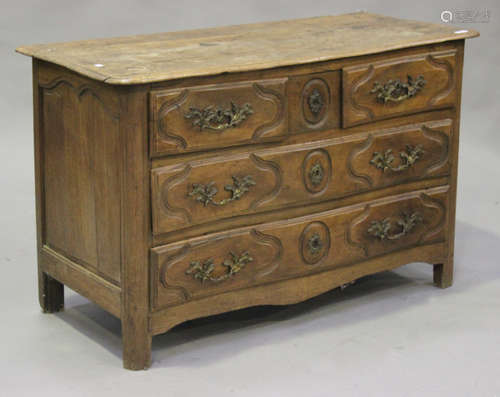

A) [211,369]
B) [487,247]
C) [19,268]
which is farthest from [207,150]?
[487,247]

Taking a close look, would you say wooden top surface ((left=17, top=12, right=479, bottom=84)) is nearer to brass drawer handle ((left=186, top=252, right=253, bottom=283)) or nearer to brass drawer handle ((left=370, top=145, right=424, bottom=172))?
brass drawer handle ((left=370, top=145, right=424, bottom=172))

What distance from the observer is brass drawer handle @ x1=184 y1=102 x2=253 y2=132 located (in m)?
4.18

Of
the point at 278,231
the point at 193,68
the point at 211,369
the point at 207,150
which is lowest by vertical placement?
the point at 211,369

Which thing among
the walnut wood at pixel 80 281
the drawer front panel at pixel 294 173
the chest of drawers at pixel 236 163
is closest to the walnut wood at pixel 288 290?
the chest of drawers at pixel 236 163

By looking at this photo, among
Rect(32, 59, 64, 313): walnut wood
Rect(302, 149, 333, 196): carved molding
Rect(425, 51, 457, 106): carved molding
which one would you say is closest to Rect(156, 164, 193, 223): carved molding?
Rect(302, 149, 333, 196): carved molding

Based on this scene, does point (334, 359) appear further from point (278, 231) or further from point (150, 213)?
point (150, 213)

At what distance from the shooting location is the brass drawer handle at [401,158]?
4.67 m

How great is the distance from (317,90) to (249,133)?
306mm

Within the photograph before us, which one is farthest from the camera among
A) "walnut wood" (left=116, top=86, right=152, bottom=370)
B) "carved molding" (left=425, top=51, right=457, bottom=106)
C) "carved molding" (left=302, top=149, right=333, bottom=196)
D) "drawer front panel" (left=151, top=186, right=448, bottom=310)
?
"carved molding" (left=425, top=51, right=457, bottom=106)

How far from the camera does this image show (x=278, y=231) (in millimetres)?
4480

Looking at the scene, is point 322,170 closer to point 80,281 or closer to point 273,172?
point 273,172

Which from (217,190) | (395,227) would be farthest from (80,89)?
(395,227)

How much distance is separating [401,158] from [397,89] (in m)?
0.26

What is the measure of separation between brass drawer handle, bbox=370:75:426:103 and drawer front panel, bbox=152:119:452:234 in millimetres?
121
